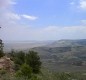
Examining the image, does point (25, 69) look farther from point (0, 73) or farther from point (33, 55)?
point (33, 55)

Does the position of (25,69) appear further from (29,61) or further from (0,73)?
(29,61)

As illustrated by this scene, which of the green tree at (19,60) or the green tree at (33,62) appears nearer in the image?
the green tree at (19,60)

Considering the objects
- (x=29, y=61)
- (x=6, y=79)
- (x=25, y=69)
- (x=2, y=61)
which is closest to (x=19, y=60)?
(x=29, y=61)

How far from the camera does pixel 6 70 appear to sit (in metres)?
26.8

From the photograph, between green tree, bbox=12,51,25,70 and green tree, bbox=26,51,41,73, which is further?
green tree, bbox=26,51,41,73

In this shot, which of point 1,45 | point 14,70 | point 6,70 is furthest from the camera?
point 1,45

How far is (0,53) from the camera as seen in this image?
1256 inches

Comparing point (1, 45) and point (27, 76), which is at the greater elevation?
point (1, 45)

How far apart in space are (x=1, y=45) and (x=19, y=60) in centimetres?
413

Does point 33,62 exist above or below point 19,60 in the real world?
below

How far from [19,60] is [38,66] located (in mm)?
2445

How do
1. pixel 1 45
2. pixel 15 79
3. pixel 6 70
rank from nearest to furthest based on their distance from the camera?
pixel 15 79 < pixel 6 70 < pixel 1 45

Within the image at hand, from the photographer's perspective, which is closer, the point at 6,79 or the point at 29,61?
the point at 6,79

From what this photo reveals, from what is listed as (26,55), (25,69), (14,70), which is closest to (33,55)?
(26,55)
